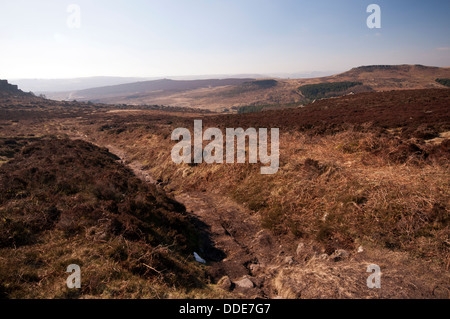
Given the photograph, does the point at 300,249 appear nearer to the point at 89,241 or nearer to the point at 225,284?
the point at 225,284

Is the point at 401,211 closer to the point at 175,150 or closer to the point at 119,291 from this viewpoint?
the point at 119,291

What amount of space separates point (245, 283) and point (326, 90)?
338 feet

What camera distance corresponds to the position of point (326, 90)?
92750 millimetres

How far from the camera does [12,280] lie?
3.82 metres

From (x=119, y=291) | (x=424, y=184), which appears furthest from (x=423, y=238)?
(x=119, y=291)

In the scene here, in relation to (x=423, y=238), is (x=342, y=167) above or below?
above

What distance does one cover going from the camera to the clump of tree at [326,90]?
291 ft

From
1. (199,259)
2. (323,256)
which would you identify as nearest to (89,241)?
(199,259)

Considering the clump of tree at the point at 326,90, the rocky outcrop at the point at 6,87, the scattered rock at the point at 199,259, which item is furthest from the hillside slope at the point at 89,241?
the rocky outcrop at the point at 6,87

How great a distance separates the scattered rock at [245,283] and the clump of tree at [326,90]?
94326 mm

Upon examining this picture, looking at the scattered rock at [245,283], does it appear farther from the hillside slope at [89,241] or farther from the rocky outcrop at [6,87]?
the rocky outcrop at [6,87]
